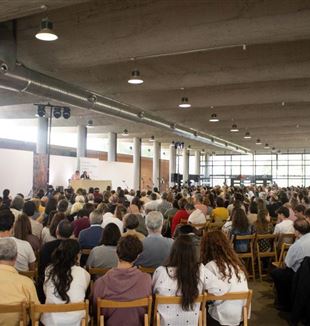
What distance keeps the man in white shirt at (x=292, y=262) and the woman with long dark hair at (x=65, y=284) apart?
8.45 feet

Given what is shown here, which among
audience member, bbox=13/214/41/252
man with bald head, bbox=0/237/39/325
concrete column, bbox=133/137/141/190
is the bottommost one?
man with bald head, bbox=0/237/39/325

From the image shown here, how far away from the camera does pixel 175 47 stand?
677 centimetres

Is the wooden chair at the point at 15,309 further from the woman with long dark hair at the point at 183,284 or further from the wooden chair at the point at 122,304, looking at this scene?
A: the woman with long dark hair at the point at 183,284

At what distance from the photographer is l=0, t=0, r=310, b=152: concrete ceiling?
562 centimetres

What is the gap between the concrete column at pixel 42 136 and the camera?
15.8 metres

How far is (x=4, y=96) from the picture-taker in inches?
460

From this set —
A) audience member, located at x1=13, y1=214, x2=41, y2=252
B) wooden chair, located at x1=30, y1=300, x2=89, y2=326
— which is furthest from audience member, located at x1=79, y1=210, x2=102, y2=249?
wooden chair, located at x1=30, y1=300, x2=89, y2=326

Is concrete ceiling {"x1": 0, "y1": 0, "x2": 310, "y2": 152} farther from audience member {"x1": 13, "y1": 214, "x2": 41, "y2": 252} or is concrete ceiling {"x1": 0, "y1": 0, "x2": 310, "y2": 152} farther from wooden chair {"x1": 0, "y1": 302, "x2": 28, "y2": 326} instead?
wooden chair {"x1": 0, "y1": 302, "x2": 28, "y2": 326}

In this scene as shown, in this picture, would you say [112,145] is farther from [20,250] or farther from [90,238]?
[20,250]

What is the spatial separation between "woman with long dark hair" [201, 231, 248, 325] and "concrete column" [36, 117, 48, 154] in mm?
13092

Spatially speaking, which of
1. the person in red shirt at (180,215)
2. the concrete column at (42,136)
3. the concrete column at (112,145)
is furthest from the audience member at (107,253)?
the concrete column at (112,145)

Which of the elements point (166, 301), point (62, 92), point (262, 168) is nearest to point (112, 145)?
point (62, 92)

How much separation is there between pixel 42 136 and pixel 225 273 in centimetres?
1347

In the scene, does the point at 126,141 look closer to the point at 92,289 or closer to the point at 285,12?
the point at 285,12
